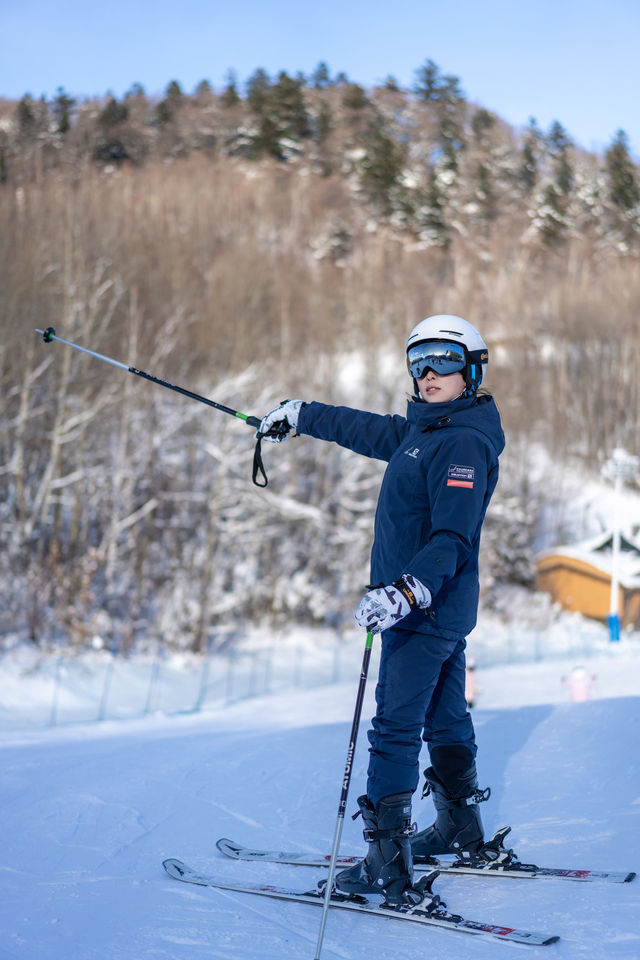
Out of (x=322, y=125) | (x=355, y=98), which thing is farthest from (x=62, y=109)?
(x=355, y=98)

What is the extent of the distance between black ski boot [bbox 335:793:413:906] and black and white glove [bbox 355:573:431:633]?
58 cm

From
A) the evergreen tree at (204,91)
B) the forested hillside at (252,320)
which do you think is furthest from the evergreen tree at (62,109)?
the evergreen tree at (204,91)

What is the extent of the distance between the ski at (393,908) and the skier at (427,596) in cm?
6

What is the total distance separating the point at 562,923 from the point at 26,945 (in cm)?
145

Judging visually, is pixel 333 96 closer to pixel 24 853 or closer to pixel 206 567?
pixel 206 567

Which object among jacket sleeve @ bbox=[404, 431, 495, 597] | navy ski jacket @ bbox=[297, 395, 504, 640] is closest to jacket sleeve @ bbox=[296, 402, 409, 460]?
navy ski jacket @ bbox=[297, 395, 504, 640]

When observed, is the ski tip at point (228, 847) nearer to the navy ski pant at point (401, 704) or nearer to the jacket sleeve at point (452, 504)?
the navy ski pant at point (401, 704)

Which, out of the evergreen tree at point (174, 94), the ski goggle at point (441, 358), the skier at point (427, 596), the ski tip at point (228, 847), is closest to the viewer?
the skier at point (427, 596)

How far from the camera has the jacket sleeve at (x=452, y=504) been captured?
8.47 feet

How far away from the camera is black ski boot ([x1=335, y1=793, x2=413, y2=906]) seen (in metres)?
2.59

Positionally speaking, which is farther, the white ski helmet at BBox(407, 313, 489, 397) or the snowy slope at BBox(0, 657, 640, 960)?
the white ski helmet at BBox(407, 313, 489, 397)

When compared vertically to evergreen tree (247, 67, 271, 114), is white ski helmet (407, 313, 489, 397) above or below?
below

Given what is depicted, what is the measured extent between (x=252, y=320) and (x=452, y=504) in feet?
80.4

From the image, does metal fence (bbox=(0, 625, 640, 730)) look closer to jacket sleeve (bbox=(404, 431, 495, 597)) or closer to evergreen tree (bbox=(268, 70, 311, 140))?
jacket sleeve (bbox=(404, 431, 495, 597))
